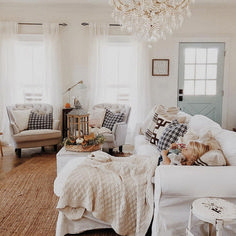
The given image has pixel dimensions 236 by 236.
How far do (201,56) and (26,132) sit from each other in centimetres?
378

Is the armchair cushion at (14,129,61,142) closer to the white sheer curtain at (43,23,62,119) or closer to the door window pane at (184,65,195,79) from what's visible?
the white sheer curtain at (43,23,62,119)

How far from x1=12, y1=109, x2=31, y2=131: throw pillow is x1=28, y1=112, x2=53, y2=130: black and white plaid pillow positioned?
2.8 inches

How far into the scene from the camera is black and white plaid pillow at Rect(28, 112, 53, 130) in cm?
505

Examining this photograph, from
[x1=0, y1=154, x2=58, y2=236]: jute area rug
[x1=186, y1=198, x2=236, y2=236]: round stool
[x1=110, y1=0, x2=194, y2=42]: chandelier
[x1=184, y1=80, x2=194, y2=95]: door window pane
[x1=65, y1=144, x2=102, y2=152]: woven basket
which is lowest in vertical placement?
[x1=0, y1=154, x2=58, y2=236]: jute area rug

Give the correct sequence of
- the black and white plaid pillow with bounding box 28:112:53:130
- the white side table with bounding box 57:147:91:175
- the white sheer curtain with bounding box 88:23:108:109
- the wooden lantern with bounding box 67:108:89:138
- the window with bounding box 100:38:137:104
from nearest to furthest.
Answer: the white side table with bounding box 57:147:91:175 < the wooden lantern with bounding box 67:108:89:138 < the black and white plaid pillow with bounding box 28:112:53:130 < the white sheer curtain with bounding box 88:23:108:109 < the window with bounding box 100:38:137:104

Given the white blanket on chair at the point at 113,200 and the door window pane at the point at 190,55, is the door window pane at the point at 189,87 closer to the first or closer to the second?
the door window pane at the point at 190,55

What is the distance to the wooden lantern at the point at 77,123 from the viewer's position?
3600 millimetres

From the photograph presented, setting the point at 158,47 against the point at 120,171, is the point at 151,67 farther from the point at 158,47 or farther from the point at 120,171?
the point at 120,171

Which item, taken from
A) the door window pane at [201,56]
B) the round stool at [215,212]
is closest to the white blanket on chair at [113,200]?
the round stool at [215,212]

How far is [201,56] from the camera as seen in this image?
5832 millimetres

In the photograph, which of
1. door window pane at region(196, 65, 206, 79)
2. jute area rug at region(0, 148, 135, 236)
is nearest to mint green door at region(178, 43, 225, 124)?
door window pane at region(196, 65, 206, 79)

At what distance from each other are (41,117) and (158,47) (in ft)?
8.97

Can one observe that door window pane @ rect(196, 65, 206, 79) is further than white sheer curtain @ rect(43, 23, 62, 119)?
Yes

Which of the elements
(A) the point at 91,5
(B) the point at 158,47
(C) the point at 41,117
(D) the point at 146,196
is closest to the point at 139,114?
(B) the point at 158,47
